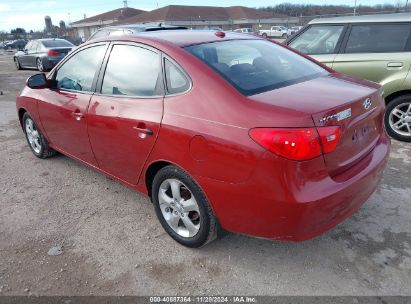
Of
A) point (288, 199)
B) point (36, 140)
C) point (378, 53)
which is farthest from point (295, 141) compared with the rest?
point (36, 140)

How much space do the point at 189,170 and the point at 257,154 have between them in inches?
22.6

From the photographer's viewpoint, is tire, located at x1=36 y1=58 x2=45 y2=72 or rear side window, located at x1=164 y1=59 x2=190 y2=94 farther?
tire, located at x1=36 y1=58 x2=45 y2=72

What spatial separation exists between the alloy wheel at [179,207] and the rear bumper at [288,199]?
12.4 inches

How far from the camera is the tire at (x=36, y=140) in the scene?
4.73 meters

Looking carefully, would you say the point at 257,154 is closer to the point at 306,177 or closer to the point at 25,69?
the point at 306,177

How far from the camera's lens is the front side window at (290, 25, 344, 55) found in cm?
549

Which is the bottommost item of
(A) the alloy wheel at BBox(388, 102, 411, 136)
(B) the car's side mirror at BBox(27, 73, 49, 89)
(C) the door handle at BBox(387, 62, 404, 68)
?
(A) the alloy wheel at BBox(388, 102, 411, 136)

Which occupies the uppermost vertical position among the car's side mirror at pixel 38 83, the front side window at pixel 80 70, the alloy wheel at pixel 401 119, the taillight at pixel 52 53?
the front side window at pixel 80 70

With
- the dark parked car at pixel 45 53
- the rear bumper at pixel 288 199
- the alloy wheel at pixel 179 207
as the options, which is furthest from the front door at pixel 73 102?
the dark parked car at pixel 45 53

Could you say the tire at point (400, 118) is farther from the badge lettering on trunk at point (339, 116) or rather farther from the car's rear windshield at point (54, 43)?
the car's rear windshield at point (54, 43)

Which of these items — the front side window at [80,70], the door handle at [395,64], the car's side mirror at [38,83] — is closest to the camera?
the front side window at [80,70]

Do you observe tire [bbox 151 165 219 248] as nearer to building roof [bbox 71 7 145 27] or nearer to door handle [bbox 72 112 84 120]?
door handle [bbox 72 112 84 120]

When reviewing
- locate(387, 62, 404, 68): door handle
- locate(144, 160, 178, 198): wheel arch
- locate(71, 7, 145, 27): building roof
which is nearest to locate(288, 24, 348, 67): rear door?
locate(387, 62, 404, 68): door handle

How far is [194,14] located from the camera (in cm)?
5888
